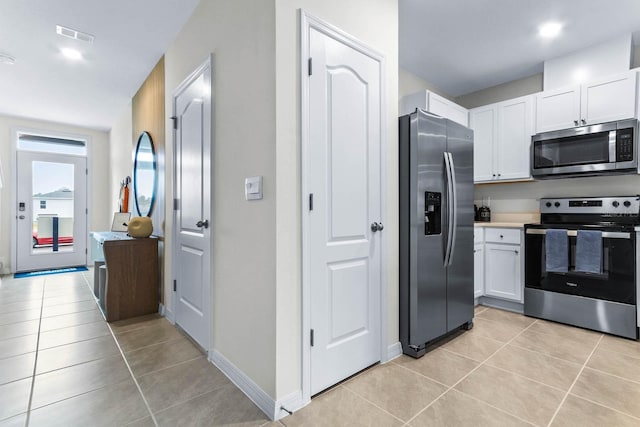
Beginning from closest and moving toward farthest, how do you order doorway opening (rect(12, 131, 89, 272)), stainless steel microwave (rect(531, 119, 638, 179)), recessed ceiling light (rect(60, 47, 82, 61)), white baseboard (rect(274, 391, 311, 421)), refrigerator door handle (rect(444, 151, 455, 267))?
white baseboard (rect(274, 391, 311, 421)) → refrigerator door handle (rect(444, 151, 455, 267)) → stainless steel microwave (rect(531, 119, 638, 179)) → recessed ceiling light (rect(60, 47, 82, 61)) → doorway opening (rect(12, 131, 89, 272))

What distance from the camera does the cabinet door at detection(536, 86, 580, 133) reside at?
313cm

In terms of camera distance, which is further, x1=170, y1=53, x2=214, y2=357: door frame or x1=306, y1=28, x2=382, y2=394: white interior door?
x1=170, y1=53, x2=214, y2=357: door frame

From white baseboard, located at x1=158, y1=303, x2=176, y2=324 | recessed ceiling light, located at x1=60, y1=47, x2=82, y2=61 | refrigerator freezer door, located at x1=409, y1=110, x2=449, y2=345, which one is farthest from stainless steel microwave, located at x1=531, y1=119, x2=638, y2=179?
recessed ceiling light, located at x1=60, y1=47, x2=82, y2=61

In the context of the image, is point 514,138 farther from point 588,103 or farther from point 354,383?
point 354,383

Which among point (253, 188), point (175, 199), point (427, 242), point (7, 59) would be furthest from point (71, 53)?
point (427, 242)

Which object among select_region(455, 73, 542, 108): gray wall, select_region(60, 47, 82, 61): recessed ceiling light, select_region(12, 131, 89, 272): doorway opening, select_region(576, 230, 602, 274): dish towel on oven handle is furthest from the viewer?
select_region(12, 131, 89, 272): doorway opening

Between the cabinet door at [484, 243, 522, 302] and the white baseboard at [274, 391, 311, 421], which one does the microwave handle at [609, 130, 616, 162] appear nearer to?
the cabinet door at [484, 243, 522, 302]

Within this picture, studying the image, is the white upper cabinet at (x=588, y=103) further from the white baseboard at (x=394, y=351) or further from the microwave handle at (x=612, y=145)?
the white baseboard at (x=394, y=351)

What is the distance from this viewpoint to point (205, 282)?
228 cm

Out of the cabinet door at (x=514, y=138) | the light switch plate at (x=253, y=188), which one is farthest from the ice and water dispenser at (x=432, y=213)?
the cabinet door at (x=514, y=138)

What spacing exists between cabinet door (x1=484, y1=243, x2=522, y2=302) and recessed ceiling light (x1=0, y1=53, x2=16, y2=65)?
544 centimetres

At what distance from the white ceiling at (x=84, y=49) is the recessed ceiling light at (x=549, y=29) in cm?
301

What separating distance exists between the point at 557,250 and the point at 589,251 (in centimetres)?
23

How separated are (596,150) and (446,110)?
1.46 m
